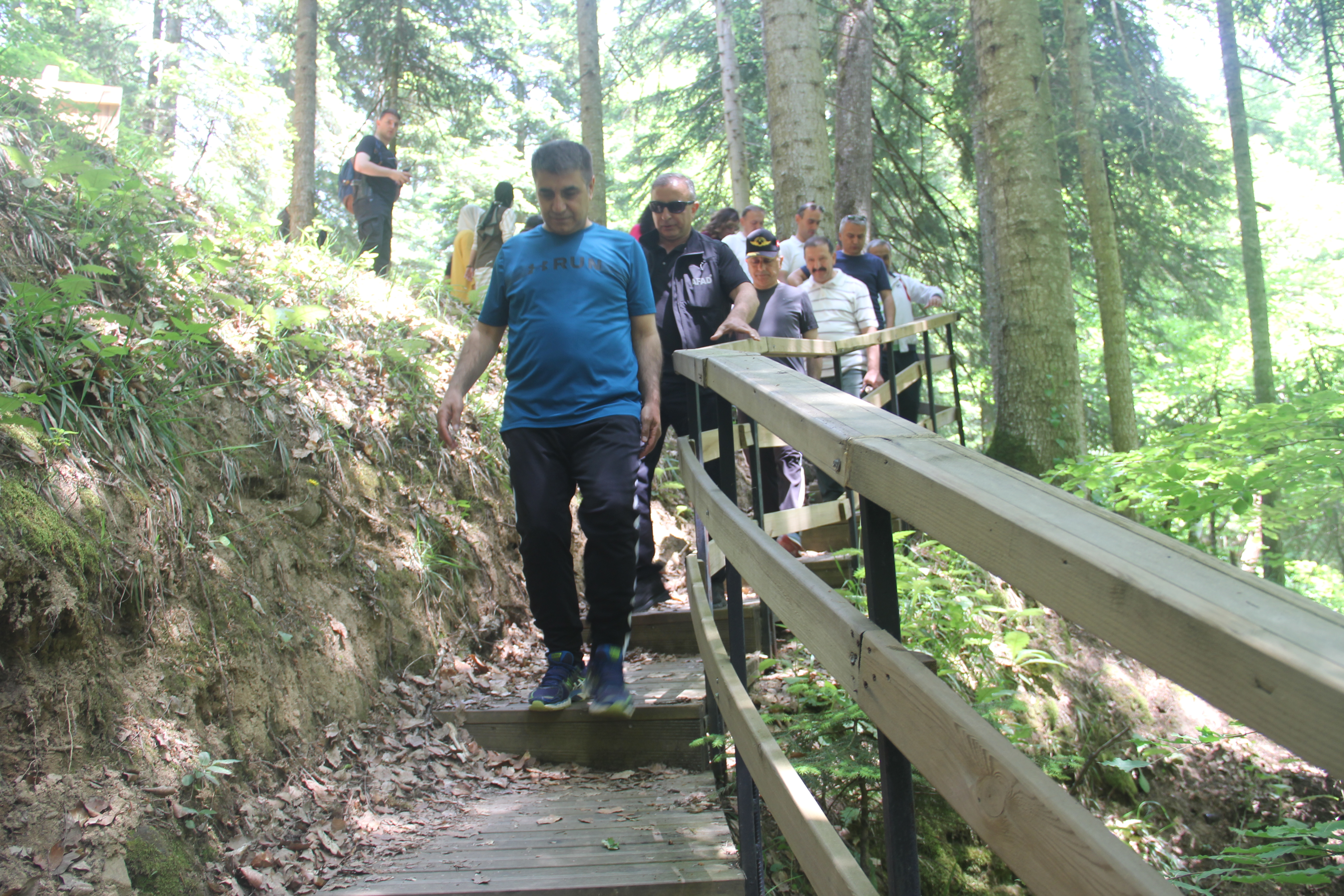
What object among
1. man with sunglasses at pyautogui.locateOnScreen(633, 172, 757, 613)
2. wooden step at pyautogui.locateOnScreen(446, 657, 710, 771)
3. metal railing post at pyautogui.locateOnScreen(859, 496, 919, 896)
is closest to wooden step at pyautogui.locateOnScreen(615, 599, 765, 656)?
man with sunglasses at pyautogui.locateOnScreen(633, 172, 757, 613)

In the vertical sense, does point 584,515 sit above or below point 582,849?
above

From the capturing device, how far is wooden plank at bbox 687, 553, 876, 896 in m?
1.52

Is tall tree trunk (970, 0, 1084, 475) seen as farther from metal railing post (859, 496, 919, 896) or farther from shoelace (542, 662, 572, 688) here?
metal railing post (859, 496, 919, 896)

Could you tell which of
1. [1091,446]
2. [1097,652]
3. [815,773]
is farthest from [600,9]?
[815,773]

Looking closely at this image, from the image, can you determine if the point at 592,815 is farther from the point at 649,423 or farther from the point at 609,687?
the point at 649,423

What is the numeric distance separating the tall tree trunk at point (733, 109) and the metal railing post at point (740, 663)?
10059 mm

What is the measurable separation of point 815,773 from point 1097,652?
3234mm

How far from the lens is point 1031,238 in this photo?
21.7 ft

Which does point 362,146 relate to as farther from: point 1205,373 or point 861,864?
point 1205,373

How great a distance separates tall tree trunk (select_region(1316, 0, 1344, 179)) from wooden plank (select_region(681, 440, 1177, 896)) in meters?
→ 18.8

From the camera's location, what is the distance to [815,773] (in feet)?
9.61

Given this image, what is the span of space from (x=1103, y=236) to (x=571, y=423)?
942cm

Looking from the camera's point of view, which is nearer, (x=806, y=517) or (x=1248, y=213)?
(x=806, y=517)

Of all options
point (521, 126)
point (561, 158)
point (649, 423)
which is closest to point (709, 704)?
point (649, 423)
